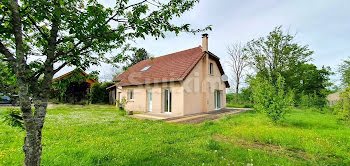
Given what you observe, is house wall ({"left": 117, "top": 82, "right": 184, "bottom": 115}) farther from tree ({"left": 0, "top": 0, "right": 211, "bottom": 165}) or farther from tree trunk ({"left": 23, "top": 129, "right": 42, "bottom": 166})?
tree trunk ({"left": 23, "top": 129, "right": 42, "bottom": 166})

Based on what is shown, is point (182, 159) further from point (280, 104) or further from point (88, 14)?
point (280, 104)

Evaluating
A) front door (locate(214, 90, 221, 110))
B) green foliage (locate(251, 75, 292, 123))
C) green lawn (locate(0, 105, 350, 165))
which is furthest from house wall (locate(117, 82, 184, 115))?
green lawn (locate(0, 105, 350, 165))

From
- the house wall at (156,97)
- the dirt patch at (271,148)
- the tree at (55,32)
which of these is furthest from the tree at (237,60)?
the tree at (55,32)

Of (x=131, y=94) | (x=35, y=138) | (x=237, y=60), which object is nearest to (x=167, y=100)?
(x=131, y=94)

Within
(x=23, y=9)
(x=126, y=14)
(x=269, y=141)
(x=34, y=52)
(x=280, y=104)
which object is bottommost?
(x=269, y=141)

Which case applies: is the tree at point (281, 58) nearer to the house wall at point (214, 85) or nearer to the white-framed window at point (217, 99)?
the house wall at point (214, 85)

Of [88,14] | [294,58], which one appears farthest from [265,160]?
[294,58]

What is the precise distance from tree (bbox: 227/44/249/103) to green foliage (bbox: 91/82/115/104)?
21.0 meters

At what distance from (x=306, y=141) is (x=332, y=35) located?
1408cm

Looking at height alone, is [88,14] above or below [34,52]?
above

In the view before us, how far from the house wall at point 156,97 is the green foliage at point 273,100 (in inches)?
207

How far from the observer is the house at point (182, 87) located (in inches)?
470

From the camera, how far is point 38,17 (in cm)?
187

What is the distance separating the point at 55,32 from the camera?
2.32 m
